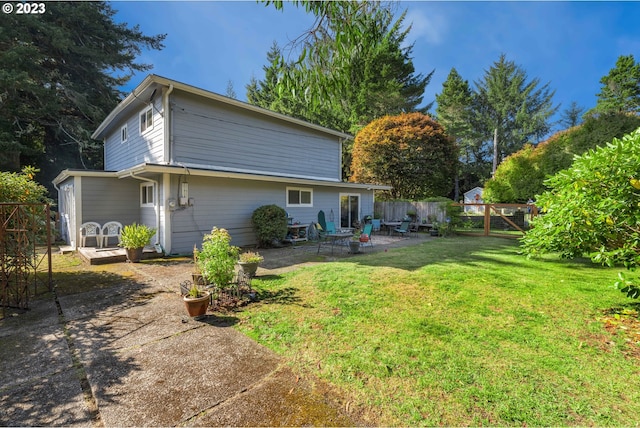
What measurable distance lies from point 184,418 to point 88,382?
1162 millimetres

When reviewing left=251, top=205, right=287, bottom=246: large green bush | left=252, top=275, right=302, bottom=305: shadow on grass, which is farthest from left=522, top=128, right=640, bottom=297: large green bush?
left=251, top=205, right=287, bottom=246: large green bush

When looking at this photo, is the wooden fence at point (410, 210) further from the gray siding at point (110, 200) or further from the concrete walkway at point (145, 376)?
the concrete walkway at point (145, 376)

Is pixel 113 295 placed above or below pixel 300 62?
below

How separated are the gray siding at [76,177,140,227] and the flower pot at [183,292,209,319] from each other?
8027 mm

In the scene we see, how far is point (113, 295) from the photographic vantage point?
500cm

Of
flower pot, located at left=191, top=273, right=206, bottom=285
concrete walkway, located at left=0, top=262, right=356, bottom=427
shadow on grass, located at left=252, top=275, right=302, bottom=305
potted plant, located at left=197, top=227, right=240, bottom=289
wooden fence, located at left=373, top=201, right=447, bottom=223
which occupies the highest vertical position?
wooden fence, located at left=373, top=201, right=447, bottom=223

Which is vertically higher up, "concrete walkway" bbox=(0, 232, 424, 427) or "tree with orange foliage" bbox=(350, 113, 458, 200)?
"tree with orange foliage" bbox=(350, 113, 458, 200)

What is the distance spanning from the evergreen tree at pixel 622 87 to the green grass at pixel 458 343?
33.3m

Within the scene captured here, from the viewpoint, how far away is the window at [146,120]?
976 cm

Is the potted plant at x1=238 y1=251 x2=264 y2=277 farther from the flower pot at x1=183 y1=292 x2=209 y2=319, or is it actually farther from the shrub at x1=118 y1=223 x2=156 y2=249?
the shrub at x1=118 y1=223 x2=156 y2=249

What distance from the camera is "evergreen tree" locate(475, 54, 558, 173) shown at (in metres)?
34.8

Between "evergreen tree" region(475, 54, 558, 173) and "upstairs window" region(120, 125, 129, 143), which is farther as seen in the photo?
"evergreen tree" region(475, 54, 558, 173)

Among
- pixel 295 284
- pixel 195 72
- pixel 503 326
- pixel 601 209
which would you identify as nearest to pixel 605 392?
pixel 503 326

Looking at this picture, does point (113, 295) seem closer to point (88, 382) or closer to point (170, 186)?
point (88, 382)
